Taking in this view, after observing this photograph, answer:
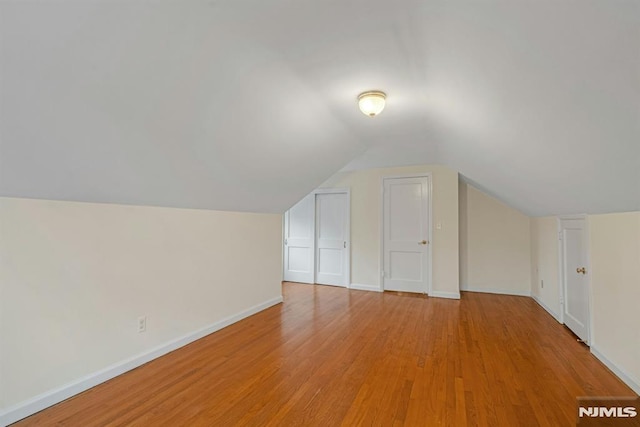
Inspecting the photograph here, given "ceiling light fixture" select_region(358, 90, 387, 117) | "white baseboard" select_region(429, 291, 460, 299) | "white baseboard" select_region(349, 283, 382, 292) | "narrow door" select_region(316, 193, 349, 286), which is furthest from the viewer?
"narrow door" select_region(316, 193, 349, 286)

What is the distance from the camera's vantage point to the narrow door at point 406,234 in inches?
197

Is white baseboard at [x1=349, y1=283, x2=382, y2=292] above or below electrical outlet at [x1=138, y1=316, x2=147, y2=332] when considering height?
below

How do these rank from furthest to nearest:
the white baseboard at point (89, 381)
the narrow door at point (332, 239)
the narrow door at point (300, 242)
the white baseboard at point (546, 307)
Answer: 1. the narrow door at point (300, 242)
2. the narrow door at point (332, 239)
3. the white baseboard at point (546, 307)
4. the white baseboard at point (89, 381)

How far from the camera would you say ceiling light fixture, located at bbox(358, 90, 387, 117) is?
2.40 m

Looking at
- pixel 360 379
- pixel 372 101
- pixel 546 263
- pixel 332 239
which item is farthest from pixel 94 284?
pixel 546 263

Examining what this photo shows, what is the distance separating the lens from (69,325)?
2.07m

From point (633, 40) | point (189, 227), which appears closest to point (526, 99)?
point (633, 40)

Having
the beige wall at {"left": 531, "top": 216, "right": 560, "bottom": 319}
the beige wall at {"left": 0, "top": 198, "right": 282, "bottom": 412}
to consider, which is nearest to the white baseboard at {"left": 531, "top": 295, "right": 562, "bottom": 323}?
the beige wall at {"left": 531, "top": 216, "right": 560, "bottom": 319}

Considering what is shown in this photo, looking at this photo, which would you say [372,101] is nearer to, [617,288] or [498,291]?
[617,288]

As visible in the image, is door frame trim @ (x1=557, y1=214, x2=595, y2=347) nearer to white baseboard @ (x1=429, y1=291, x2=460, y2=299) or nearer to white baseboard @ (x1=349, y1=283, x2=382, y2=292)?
white baseboard @ (x1=429, y1=291, x2=460, y2=299)

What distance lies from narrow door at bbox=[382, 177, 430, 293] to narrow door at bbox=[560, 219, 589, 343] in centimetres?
183

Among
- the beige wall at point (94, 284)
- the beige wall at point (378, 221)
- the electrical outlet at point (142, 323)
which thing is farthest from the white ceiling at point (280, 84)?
the beige wall at point (378, 221)

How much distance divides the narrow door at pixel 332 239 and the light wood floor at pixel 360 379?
195 centimetres

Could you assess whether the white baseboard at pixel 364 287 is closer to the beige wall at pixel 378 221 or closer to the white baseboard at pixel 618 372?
the beige wall at pixel 378 221
